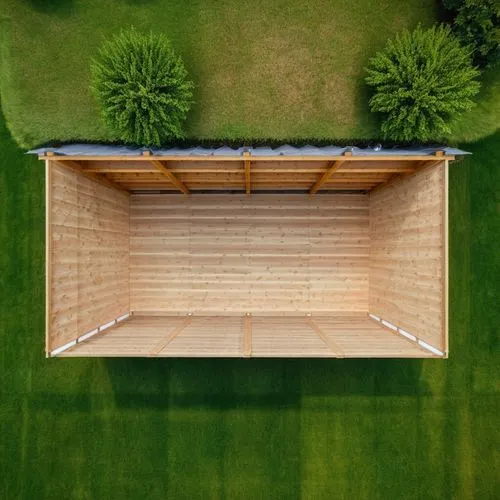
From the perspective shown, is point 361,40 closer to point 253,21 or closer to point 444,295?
point 253,21

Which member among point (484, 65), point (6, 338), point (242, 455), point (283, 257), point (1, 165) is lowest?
point (242, 455)

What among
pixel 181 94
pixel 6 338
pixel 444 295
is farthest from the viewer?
pixel 6 338

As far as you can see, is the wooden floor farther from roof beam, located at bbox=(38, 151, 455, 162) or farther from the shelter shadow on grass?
roof beam, located at bbox=(38, 151, 455, 162)

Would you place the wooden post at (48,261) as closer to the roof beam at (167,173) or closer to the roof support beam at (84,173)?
the roof support beam at (84,173)

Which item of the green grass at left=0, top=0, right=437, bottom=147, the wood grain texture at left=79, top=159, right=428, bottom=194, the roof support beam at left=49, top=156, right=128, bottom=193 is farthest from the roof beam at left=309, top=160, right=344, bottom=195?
the roof support beam at left=49, top=156, right=128, bottom=193

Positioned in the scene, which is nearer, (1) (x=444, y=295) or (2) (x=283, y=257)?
(1) (x=444, y=295)

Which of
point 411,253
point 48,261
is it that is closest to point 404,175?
point 411,253

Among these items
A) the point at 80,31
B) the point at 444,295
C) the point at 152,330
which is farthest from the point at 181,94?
the point at 444,295
